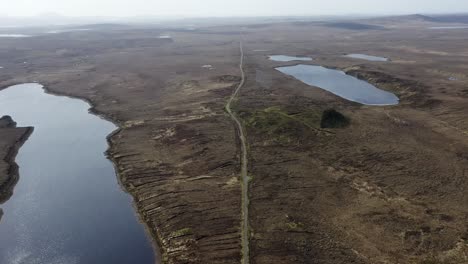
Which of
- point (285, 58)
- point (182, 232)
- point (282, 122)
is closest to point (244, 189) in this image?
point (182, 232)

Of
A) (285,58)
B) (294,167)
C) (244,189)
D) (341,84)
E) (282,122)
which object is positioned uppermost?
(285,58)

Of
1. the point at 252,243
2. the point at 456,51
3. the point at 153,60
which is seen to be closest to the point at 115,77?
the point at 153,60

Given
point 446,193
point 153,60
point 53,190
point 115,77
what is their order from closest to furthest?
point 446,193 → point 53,190 → point 115,77 → point 153,60

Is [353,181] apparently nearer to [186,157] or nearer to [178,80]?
[186,157]

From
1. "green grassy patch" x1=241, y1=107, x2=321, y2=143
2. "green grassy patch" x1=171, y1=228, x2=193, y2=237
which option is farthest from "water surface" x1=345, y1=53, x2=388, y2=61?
"green grassy patch" x1=171, y1=228, x2=193, y2=237

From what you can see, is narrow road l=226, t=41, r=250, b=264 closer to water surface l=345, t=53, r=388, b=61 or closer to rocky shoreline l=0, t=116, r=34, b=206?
rocky shoreline l=0, t=116, r=34, b=206

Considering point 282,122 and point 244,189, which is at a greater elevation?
point 282,122

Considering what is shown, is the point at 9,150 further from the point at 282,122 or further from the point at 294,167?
the point at 294,167
